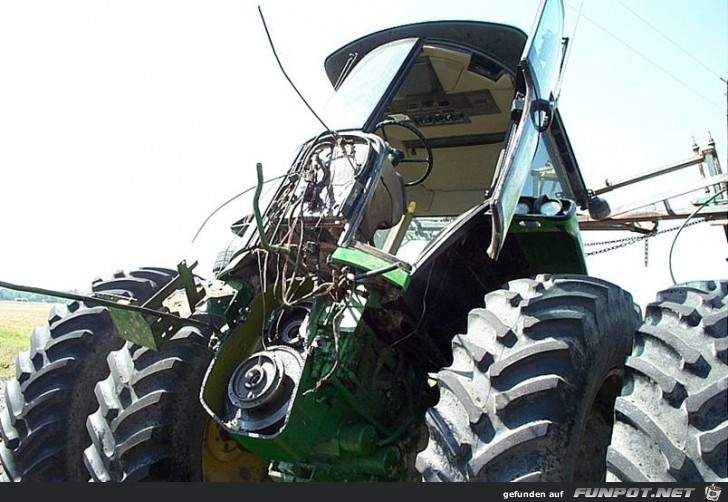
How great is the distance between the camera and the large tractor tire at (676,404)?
211 cm

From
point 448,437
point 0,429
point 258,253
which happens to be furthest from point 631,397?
point 0,429

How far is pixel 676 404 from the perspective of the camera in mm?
2234

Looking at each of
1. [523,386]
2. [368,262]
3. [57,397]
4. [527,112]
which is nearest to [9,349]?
[57,397]

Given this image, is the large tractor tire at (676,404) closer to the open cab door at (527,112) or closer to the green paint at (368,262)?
the open cab door at (527,112)

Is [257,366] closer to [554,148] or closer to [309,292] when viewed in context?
[309,292]

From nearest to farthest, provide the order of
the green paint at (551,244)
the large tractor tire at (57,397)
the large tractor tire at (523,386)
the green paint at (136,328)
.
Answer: the large tractor tire at (523,386) → the green paint at (136,328) → the green paint at (551,244) → the large tractor tire at (57,397)

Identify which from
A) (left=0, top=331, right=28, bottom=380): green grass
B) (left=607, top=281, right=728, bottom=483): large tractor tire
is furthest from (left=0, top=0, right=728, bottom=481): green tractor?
(left=0, top=331, right=28, bottom=380): green grass

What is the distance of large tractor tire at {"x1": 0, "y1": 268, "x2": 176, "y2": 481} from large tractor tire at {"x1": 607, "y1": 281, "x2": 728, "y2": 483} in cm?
275

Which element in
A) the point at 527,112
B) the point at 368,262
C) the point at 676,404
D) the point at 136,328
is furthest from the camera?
the point at 527,112

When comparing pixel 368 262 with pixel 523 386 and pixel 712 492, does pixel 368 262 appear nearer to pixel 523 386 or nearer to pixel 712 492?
pixel 523 386

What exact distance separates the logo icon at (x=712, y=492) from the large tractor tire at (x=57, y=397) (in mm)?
3015

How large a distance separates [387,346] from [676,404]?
142 cm

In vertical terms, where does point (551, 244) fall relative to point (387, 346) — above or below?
above

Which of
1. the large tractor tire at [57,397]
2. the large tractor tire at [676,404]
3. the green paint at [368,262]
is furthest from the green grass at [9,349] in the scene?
the large tractor tire at [676,404]
